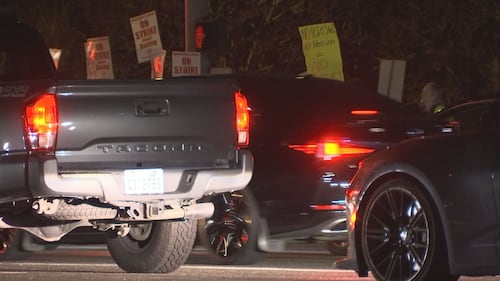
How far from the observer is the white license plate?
8.75 metres

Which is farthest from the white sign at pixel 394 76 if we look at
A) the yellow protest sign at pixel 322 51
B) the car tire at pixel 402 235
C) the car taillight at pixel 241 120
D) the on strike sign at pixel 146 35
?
the car tire at pixel 402 235

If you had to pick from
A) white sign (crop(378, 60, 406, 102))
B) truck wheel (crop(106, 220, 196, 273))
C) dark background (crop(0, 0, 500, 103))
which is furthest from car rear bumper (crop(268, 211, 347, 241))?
dark background (crop(0, 0, 500, 103))

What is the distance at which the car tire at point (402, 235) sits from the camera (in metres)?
7.82

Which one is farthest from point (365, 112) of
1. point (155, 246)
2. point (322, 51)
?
point (322, 51)

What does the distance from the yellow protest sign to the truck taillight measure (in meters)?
9.91

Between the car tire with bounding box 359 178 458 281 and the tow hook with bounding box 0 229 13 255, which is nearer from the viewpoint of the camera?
the car tire with bounding box 359 178 458 281

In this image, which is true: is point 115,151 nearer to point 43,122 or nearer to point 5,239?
point 43,122

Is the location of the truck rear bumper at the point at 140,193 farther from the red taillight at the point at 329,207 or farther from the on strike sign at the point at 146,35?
the on strike sign at the point at 146,35

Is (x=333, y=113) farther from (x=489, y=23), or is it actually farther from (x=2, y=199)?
(x=489, y=23)

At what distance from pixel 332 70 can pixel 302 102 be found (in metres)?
7.21

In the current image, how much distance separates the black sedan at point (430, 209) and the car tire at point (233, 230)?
6.68ft

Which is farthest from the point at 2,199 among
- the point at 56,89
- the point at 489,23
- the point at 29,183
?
the point at 489,23

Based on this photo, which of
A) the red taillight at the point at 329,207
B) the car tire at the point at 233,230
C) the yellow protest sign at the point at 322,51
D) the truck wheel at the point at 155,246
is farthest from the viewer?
the yellow protest sign at the point at 322,51

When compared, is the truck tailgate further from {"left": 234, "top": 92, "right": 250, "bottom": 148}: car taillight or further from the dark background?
the dark background
